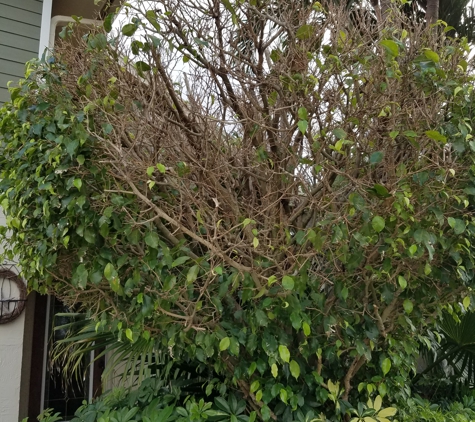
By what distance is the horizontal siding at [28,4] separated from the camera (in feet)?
17.0

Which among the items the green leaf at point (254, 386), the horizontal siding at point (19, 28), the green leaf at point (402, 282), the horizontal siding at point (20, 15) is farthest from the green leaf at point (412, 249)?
the horizontal siding at point (20, 15)

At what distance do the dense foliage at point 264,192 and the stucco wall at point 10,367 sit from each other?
5.07 feet

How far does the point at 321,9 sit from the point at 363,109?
613mm

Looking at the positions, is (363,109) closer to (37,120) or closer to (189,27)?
(189,27)

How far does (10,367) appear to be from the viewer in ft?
13.2

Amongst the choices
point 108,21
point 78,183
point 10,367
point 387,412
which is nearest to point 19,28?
point 108,21

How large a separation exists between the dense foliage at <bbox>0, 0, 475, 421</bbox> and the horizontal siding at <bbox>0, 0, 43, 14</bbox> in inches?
122

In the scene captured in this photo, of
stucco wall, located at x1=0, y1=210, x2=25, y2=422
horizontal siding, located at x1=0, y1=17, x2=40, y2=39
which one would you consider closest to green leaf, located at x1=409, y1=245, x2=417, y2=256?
stucco wall, located at x1=0, y1=210, x2=25, y2=422

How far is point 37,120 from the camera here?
8.51 ft

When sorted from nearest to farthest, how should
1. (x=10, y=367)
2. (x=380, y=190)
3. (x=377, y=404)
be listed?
(x=380, y=190)
(x=377, y=404)
(x=10, y=367)

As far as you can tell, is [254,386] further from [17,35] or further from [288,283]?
[17,35]

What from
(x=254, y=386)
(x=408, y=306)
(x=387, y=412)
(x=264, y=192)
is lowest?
(x=387, y=412)

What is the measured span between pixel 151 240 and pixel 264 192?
2.88ft

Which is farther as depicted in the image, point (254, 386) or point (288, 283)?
point (254, 386)
